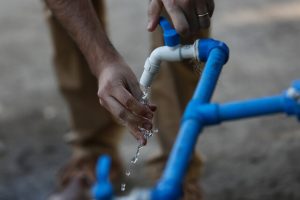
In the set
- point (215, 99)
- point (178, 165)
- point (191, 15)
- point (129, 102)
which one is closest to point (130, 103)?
point (129, 102)

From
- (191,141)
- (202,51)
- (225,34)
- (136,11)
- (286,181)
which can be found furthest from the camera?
(136,11)

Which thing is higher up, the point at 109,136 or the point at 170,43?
the point at 170,43

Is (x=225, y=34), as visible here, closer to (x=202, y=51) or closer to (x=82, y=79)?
(x=82, y=79)

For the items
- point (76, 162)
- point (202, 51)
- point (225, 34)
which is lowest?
point (225, 34)

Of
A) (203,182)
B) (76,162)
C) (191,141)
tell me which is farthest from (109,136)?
(191,141)

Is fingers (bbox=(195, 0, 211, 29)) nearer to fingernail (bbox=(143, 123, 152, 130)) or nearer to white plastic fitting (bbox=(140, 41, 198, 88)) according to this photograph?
white plastic fitting (bbox=(140, 41, 198, 88))

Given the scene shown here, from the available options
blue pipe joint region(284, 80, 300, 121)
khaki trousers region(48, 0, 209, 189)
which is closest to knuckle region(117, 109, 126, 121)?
blue pipe joint region(284, 80, 300, 121)

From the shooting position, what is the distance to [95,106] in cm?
250

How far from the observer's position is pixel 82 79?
2.46 metres

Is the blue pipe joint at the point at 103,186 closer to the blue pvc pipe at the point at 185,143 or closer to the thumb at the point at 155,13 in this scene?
the blue pvc pipe at the point at 185,143

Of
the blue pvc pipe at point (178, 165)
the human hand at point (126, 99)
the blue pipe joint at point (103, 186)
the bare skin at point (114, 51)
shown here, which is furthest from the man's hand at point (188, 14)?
the blue pipe joint at point (103, 186)

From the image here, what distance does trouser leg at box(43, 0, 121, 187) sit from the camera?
2455 mm

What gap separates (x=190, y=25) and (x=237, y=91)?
1697 millimetres

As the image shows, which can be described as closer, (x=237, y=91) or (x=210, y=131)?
(x=210, y=131)
